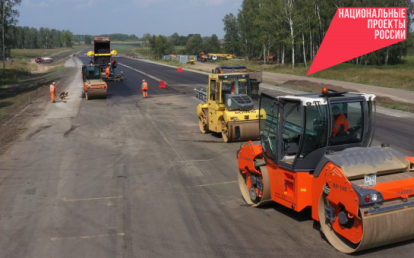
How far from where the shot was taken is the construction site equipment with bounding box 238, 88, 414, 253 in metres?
6.71

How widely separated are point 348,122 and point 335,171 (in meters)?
1.39

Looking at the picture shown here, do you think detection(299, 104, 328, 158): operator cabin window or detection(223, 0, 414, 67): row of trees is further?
detection(223, 0, 414, 67): row of trees

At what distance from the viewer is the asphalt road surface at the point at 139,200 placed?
784cm

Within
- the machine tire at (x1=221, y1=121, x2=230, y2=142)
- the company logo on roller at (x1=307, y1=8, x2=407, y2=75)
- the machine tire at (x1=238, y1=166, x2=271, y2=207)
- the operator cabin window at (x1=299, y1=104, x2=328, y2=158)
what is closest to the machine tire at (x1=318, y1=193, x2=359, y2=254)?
the operator cabin window at (x1=299, y1=104, x2=328, y2=158)

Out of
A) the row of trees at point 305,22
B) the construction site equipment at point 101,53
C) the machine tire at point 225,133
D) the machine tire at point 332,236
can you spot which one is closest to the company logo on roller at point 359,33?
the row of trees at point 305,22

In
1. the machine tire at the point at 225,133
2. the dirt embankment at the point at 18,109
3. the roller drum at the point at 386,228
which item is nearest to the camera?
the roller drum at the point at 386,228

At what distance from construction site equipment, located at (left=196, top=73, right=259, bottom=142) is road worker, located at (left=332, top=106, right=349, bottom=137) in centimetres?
861

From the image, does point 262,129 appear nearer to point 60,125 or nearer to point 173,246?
point 173,246

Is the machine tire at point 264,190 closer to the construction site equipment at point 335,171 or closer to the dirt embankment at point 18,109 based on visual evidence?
the construction site equipment at point 335,171

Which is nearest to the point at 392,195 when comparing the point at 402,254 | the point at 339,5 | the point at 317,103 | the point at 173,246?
the point at 402,254

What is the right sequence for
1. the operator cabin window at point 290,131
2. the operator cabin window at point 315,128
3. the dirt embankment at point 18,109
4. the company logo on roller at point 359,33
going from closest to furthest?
the operator cabin window at point 315,128, the operator cabin window at point 290,131, the dirt embankment at point 18,109, the company logo on roller at point 359,33

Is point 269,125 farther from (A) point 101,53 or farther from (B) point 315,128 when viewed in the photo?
(A) point 101,53

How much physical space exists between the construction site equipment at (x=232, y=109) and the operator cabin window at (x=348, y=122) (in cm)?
852

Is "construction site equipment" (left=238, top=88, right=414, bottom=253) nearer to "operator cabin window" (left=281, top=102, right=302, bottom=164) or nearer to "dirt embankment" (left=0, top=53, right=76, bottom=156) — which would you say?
"operator cabin window" (left=281, top=102, right=302, bottom=164)
